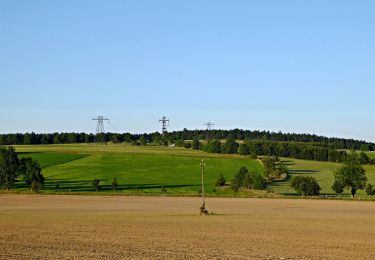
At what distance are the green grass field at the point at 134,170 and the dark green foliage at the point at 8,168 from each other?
3.86 meters

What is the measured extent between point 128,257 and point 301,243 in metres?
13.1

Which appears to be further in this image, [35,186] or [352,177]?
[352,177]

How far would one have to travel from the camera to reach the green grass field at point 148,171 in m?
115

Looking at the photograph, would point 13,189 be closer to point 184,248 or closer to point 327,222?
point 327,222

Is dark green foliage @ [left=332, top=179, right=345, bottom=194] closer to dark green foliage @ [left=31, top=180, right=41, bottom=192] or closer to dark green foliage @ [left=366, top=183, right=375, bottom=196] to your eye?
dark green foliage @ [left=366, top=183, right=375, bottom=196]

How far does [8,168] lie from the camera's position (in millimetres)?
114250

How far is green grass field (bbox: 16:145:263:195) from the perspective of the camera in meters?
116

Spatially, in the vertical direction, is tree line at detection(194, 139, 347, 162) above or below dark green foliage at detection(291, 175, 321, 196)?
above

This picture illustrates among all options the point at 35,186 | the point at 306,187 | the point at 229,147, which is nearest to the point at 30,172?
the point at 35,186

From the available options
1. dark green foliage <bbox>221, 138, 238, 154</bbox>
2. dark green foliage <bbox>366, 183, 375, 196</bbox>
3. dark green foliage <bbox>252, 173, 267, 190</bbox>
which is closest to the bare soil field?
dark green foliage <bbox>252, 173, 267, 190</bbox>

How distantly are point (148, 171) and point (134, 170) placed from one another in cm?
366

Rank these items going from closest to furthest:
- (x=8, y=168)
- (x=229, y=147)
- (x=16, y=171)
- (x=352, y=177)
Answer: (x=352, y=177) < (x=8, y=168) < (x=16, y=171) < (x=229, y=147)

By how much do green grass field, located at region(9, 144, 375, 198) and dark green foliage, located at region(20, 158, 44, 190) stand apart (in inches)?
74.6

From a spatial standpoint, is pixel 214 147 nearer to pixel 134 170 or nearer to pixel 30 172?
pixel 134 170
